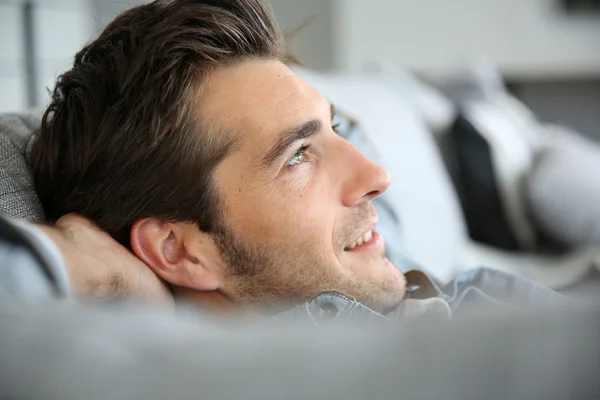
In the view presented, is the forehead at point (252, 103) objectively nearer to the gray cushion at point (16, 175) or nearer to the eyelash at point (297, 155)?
the eyelash at point (297, 155)

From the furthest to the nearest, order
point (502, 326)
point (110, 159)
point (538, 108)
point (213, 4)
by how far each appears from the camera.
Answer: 1. point (538, 108)
2. point (213, 4)
3. point (110, 159)
4. point (502, 326)

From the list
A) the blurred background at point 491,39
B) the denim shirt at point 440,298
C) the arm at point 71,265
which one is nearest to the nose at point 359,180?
the denim shirt at point 440,298

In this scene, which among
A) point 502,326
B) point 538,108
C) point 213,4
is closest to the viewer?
point 502,326

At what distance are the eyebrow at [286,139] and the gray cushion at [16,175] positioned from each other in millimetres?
316

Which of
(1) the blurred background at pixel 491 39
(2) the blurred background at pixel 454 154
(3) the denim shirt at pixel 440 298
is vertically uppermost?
(3) the denim shirt at pixel 440 298

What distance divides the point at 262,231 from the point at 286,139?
0.43 feet

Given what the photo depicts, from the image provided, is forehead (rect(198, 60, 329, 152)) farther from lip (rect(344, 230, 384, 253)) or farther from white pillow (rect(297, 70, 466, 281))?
white pillow (rect(297, 70, 466, 281))

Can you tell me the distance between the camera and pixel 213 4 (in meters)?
1.12

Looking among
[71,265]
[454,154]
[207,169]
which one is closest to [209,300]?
[207,169]

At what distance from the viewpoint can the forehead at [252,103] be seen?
39.7 inches

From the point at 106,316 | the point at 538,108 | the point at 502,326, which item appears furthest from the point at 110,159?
the point at 538,108

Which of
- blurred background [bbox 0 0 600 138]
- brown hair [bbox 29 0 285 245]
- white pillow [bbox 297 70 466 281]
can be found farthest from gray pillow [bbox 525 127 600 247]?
blurred background [bbox 0 0 600 138]

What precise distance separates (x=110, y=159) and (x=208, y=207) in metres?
0.14

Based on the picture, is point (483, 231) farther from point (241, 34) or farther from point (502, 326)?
point (502, 326)
